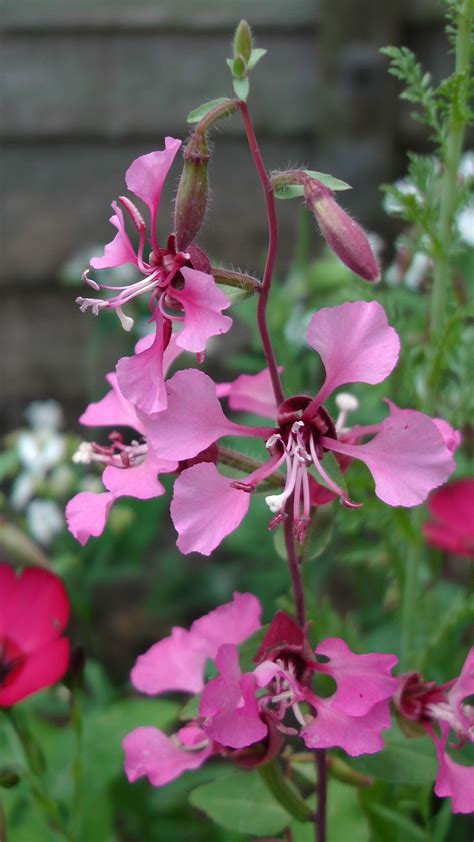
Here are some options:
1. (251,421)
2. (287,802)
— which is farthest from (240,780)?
(251,421)

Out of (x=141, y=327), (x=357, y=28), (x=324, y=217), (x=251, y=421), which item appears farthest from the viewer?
(x=357, y=28)

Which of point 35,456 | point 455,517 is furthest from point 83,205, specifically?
point 455,517

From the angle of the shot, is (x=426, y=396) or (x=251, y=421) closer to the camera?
(x=426, y=396)

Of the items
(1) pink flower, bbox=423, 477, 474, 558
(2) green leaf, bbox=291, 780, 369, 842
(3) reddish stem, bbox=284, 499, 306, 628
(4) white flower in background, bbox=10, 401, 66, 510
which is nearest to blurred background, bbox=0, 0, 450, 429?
(4) white flower in background, bbox=10, 401, 66, 510

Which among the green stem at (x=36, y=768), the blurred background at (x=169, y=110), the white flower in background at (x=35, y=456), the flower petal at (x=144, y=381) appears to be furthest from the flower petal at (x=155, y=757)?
the blurred background at (x=169, y=110)

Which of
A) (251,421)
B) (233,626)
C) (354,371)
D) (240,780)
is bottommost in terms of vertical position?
(251,421)

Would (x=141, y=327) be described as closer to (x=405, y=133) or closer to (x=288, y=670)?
(x=405, y=133)

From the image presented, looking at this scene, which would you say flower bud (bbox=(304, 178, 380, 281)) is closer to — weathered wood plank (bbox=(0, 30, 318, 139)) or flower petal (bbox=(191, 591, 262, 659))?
flower petal (bbox=(191, 591, 262, 659))
